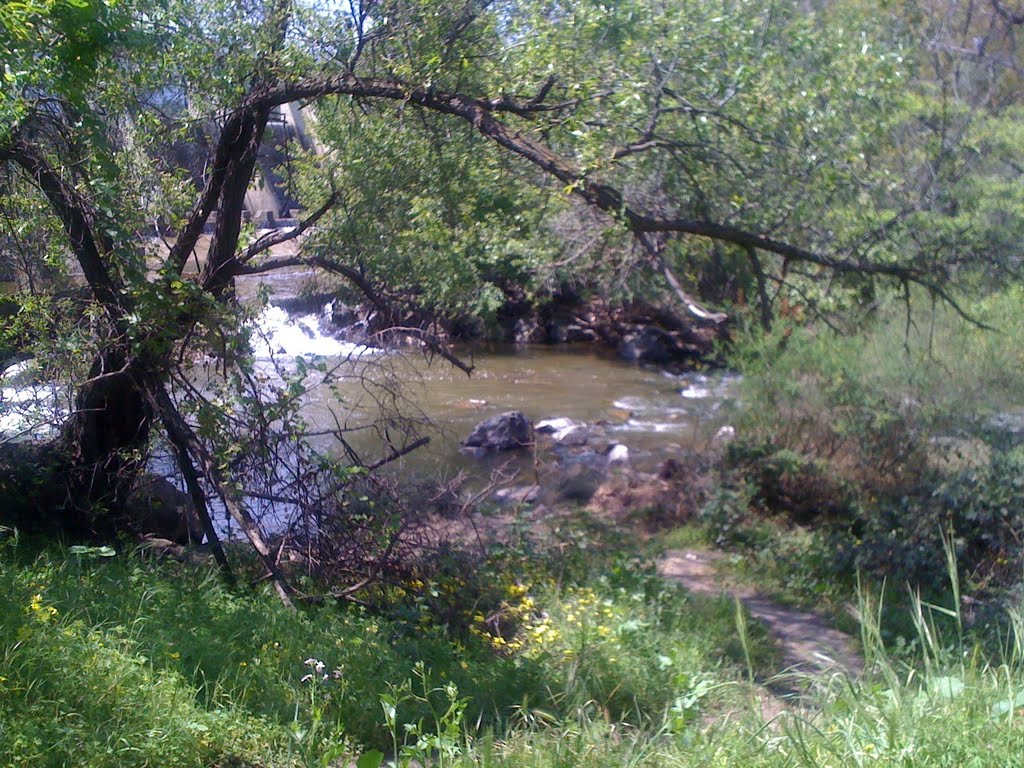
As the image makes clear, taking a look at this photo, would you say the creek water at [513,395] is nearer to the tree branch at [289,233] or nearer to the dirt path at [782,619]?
the tree branch at [289,233]

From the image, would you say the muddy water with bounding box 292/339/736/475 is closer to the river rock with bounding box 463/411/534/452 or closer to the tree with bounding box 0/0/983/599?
the river rock with bounding box 463/411/534/452

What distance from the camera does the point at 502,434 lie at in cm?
1535

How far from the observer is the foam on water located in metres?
7.20

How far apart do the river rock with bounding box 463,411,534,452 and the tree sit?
607 cm

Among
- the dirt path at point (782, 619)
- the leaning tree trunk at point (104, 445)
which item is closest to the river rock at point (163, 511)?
the leaning tree trunk at point (104, 445)

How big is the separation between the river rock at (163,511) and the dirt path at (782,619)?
4309 millimetres

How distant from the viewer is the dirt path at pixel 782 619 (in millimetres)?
7438

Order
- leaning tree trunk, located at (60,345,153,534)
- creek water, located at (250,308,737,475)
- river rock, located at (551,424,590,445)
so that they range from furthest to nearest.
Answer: river rock, located at (551,424,590,445) < creek water, located at (250,308,737,475) < leaning tree trunk, located at (60,345,153,534)

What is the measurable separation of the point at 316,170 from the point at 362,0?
1461 millimetres

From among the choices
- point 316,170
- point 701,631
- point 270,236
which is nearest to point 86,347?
point 270,236

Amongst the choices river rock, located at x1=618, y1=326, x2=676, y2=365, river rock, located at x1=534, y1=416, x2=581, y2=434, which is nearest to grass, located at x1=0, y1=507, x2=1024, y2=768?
river rock, located at x1=534, y1=416, x2=581, y2=434

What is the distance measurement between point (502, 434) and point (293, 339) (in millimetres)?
4854

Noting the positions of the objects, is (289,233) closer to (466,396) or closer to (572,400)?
(466,396)

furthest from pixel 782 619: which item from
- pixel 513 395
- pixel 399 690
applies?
pixel 513 395
